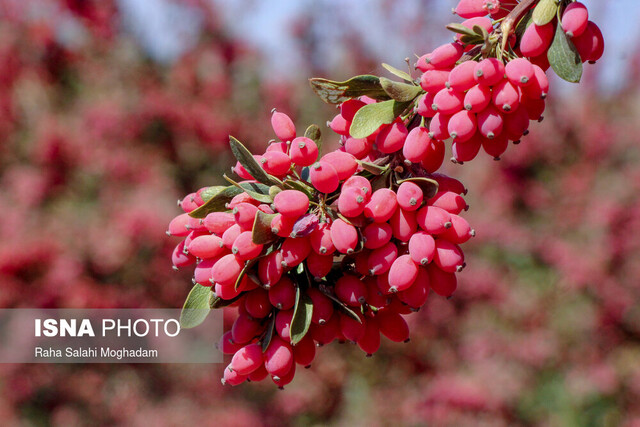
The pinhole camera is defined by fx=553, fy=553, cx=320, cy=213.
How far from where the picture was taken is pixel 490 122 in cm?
49

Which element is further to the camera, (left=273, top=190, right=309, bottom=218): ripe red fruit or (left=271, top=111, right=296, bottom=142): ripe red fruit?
(left=271, top=111, right=296, bottom=142): ripe red fruit

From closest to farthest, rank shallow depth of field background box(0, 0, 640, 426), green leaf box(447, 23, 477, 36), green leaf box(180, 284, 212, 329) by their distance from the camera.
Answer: green leaf box(447, 23, 477, 36) < green leaf box(180, 284, 212, 329) < shallow depth of field background box(0, 0, 640, 426)

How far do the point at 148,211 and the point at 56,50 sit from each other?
1.20 metres

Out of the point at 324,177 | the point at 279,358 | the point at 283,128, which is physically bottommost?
the point at 279,358

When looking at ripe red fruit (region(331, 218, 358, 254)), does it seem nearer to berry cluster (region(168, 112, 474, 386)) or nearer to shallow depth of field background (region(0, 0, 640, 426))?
berry cluster (region(168, 112, 474, 386))

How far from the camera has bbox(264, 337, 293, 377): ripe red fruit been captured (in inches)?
20.8

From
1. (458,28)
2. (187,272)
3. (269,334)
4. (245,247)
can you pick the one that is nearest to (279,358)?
(269,334)

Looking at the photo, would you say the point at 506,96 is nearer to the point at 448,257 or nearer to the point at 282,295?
the point at 448,257

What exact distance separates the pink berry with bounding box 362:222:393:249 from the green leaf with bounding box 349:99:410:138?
0.08m

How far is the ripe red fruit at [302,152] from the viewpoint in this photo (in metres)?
0.54

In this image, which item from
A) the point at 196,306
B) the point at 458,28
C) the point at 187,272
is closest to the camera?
the point at 458,28

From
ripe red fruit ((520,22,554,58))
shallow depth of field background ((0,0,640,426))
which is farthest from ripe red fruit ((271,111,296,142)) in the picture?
shallow depth of field background ((0,0,640,426))

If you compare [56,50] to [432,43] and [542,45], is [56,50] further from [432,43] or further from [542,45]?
[542,45]

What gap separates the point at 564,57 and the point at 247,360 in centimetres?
41
